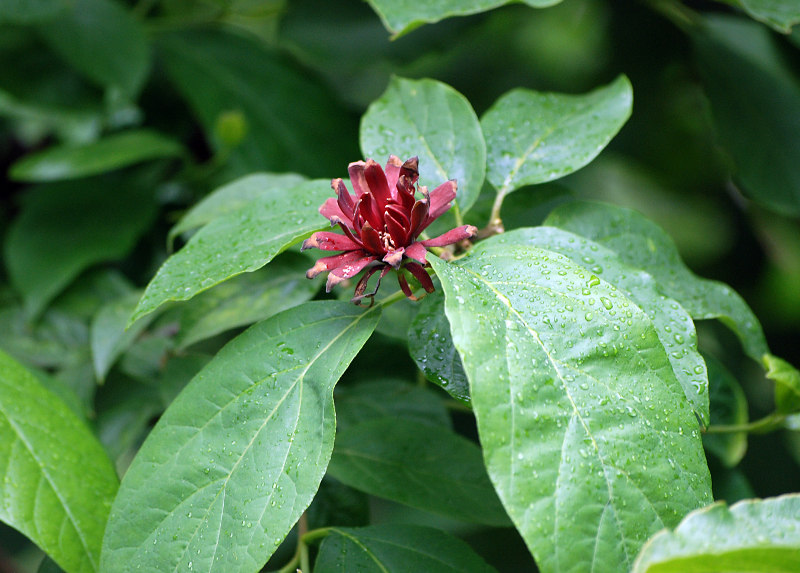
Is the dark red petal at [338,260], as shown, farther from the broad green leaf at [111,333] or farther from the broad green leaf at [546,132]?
the broad green leaf at [111,333]

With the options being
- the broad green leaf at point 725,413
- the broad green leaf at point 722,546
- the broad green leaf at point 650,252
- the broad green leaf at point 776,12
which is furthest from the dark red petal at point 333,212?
the broad green leaf at point 776,12

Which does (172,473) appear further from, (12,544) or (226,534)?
(12,544)

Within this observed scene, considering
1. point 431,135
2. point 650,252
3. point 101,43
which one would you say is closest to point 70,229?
point 101,43

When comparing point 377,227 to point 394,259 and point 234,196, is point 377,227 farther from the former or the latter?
point 234,196

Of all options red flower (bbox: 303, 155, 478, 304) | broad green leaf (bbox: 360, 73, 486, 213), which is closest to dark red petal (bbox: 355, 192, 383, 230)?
red flower (bbox: 303, 155, 478, 304)

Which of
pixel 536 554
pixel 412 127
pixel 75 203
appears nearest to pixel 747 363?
pixel 412 127

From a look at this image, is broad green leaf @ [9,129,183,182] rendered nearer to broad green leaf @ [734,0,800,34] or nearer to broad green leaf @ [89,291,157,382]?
broad green leaf @ [89,291,157,382]
